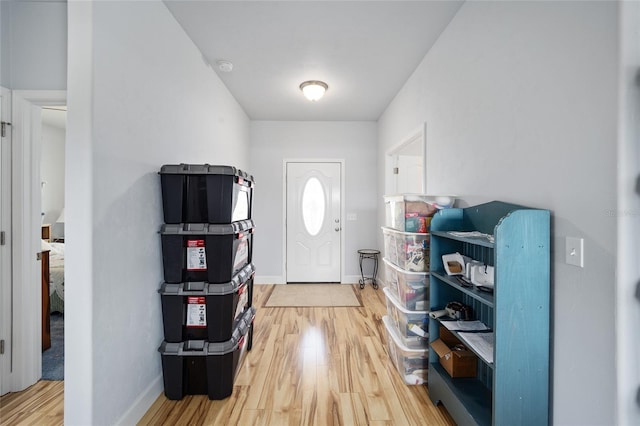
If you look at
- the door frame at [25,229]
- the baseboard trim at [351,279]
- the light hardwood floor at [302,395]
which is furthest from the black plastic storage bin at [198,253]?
the baseboard trim at [351,279]

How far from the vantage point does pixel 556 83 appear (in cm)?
117

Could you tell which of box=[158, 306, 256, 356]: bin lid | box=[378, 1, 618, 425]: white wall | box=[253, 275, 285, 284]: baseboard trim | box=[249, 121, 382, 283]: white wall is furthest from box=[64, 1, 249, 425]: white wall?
box=[253, 275, 285, 284]: baseboard trim

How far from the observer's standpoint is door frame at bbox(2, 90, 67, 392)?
178cm

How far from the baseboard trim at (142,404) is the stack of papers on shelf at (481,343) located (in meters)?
1.88

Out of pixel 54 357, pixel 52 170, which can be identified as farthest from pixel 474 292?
pixel 52 170

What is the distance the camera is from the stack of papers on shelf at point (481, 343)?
1.27m

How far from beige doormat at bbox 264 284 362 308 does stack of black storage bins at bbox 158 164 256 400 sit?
171 cm

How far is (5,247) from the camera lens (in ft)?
5.81

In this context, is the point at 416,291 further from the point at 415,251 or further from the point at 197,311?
the point at 197,311

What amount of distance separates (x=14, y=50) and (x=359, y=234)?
13.1 ft

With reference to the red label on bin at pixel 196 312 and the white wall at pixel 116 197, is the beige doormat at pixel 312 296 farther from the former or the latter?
the white wall at pixel 116 197

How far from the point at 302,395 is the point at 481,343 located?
3.83 feet

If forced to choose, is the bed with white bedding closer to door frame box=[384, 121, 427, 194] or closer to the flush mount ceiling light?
the flush mount ceiling light

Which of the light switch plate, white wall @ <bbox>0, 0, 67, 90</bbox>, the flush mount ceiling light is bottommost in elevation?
the light switch plate
